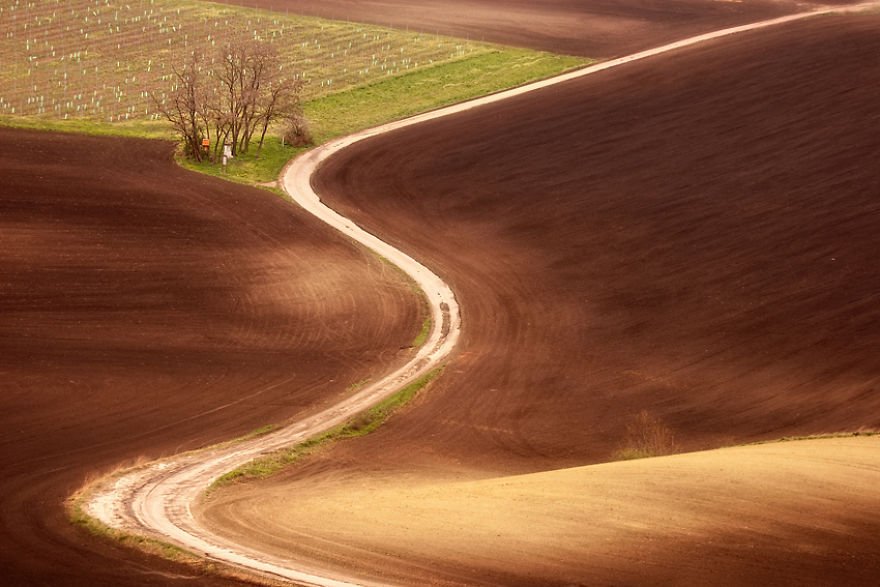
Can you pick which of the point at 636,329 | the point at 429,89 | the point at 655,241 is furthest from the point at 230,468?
the point at 429,89

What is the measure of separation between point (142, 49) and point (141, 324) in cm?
4525

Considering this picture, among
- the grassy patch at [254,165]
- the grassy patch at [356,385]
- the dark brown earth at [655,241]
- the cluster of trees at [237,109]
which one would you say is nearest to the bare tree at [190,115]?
the cluster of trees at [237,109]

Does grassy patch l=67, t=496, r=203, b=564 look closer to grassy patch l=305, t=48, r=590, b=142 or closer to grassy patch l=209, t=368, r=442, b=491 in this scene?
grassy patch l=209, t=368, r=442, b=491

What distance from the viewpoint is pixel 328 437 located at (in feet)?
104

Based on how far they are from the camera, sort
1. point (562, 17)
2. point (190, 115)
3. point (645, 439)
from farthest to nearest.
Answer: point (562, 17) → point (190, 115) → point (645, 439)

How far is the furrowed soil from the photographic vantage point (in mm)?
21719

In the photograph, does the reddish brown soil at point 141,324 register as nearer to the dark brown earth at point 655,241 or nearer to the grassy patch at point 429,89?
the dark brown earth at point 655,241

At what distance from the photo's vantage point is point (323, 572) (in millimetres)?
20266

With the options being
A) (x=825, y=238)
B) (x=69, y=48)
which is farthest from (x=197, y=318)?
(x=69, y=48)

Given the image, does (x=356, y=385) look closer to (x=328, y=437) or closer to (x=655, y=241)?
(x=328, y=437)

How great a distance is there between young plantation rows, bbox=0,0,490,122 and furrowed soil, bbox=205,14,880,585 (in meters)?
14.3

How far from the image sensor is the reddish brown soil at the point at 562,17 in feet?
266

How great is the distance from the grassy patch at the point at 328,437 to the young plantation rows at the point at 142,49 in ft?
118

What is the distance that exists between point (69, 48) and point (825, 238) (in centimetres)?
5289
